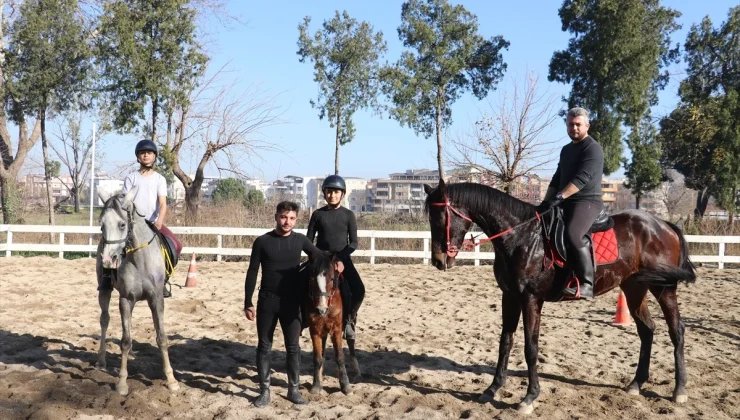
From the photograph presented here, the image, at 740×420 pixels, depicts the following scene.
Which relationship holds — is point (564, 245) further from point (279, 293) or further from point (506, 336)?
point (279, 293)

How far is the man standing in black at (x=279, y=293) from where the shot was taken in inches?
213

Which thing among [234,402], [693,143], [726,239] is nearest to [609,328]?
[234,402]

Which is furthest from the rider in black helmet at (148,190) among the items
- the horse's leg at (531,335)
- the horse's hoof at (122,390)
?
the horse's leg at (531,335)

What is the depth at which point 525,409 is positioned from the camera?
5285 millimetres

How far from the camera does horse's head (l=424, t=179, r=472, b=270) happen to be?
17.1 feet

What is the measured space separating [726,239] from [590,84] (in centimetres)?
1123

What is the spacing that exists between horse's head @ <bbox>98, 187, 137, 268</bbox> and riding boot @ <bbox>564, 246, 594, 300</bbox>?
4115 mm

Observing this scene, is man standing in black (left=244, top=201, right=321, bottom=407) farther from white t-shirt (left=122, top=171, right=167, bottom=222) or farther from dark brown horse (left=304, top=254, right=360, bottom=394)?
white t-shirt (left=122, top=171, right=167, bottom=222)

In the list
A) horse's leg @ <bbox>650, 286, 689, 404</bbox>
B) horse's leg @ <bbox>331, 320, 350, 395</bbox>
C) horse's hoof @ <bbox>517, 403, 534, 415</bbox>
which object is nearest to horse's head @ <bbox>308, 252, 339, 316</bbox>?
horse's leg @ <bbox>331, 320, 350, 395</bbox>

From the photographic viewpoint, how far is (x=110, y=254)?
529 centimetres

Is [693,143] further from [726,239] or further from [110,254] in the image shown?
[110,254]

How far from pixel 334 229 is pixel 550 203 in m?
2.11

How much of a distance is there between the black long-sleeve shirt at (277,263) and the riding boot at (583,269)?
2383 millimetres

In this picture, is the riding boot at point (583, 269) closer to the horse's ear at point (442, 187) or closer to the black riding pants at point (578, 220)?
the black riding pants at point (578, 220)
